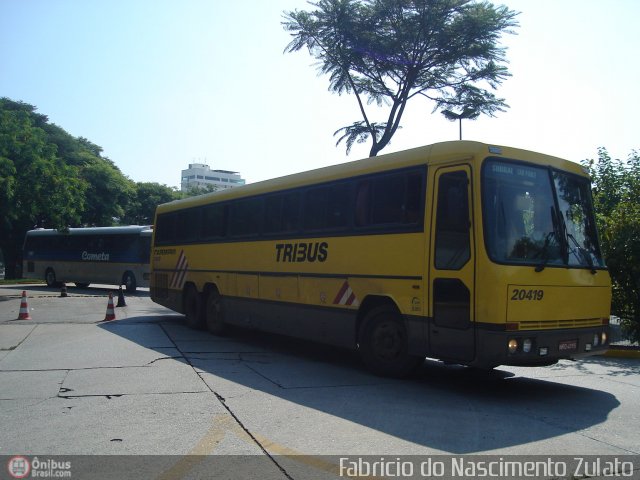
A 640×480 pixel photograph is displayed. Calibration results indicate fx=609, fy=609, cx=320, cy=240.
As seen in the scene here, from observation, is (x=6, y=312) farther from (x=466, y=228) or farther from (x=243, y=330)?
(x=466, y=228)

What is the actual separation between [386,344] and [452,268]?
5.83 ft

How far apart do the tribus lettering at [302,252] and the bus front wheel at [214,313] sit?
2887 millimetres

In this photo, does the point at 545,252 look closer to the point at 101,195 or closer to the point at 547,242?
the point at 547,242

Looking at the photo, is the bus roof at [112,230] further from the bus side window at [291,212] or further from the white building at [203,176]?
the white building at [203,176]

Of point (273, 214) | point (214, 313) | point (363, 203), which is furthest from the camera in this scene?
point (214, 313)

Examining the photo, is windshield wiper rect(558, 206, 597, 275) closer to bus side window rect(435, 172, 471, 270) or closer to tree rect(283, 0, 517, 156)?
bus side window rect(435, 172, 471, 270)

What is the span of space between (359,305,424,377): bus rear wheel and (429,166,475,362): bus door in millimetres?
756

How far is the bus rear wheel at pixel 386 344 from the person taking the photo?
8.47m

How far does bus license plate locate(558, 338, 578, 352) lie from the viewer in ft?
24.7

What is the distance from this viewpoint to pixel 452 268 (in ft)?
25.0

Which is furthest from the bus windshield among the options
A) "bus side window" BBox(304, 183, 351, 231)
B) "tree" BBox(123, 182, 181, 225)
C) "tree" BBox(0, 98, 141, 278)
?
"tree" BBox(123, 182, 181, 225)

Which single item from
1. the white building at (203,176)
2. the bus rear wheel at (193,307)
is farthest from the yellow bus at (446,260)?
the white building at (203,176)

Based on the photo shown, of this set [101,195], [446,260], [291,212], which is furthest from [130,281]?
[446,260]

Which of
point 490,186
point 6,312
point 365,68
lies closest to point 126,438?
point 490,186
